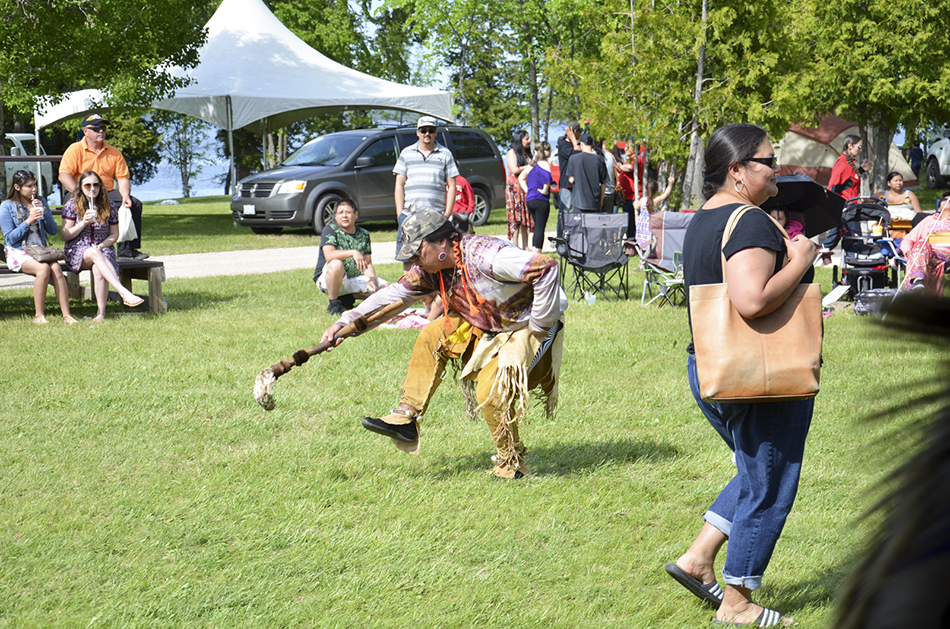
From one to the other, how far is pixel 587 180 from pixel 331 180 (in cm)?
739

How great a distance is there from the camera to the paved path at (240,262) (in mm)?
13453

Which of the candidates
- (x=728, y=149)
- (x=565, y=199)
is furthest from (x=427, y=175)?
(x=728, y=149)

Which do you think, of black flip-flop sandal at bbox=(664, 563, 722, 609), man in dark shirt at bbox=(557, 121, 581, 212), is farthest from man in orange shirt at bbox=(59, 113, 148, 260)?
black flip-flop sandal at bbox=(664, 563, 722, 609)

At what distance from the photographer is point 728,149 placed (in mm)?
3230

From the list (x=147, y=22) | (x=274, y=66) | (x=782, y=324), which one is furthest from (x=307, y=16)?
(x=782, y=324)

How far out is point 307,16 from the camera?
36969 mm

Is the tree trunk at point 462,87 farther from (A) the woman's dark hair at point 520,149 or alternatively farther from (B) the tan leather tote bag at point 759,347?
(B) the tan leather tote bag at point 759,347

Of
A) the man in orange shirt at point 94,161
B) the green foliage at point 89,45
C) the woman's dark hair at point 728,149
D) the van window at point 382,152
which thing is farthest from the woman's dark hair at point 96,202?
the van window at point 382,152

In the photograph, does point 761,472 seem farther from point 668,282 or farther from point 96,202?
point 96,202

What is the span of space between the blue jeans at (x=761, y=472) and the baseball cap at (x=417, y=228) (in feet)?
5.71

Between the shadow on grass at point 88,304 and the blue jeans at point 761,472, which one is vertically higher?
the blue jeans at point 761,472

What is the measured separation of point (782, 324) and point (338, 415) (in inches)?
146

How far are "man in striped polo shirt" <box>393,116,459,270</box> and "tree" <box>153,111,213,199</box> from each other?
3787 cm

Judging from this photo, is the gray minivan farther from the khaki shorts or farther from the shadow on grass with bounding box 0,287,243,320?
the khaki shorts
